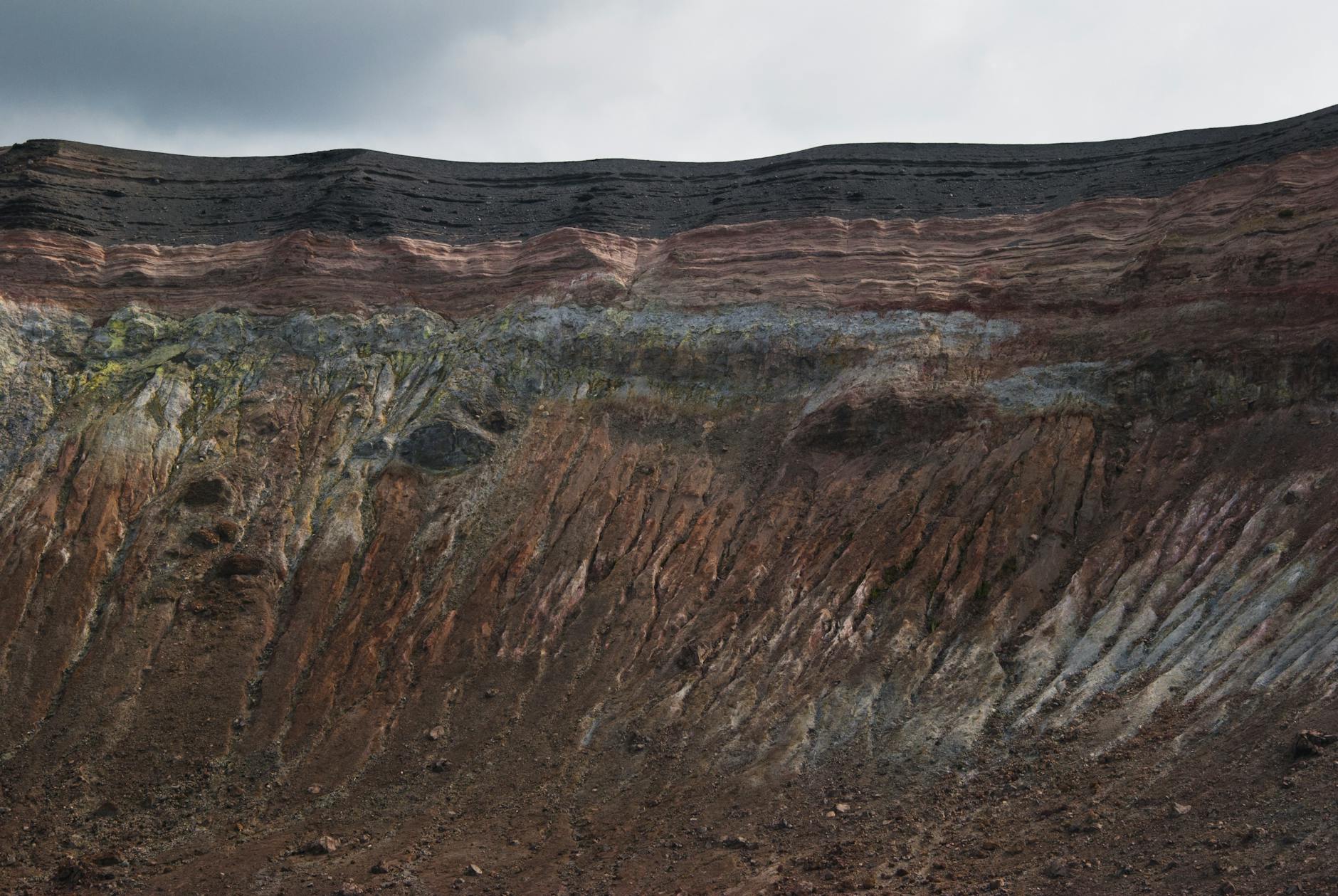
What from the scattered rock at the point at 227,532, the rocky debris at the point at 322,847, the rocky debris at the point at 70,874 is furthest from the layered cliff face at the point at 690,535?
the scattered rock at the point at 227,532

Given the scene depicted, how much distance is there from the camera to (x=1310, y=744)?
61.4ft

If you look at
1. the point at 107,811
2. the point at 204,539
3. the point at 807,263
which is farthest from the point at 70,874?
the point at 807,263

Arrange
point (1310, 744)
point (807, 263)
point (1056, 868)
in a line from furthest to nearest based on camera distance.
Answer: point (807, 263)
point (1310, 744)
point (1056, 868)

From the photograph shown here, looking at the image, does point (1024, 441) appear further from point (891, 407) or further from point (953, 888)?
point (953, 888)

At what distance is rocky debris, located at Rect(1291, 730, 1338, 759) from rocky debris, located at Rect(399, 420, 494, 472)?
21409 mm

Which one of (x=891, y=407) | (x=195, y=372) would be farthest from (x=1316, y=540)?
(x=195, y=372)

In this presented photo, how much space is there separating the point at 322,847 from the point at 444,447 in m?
13.0

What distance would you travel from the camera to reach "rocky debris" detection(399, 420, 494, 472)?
112 feet

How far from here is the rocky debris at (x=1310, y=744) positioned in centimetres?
1862

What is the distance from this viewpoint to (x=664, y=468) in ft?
108

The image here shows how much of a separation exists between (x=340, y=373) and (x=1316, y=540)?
2598 centimetres

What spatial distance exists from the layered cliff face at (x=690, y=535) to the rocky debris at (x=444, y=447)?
3.8 inches

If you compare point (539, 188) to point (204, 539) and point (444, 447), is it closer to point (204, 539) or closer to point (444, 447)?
point (444, 447)

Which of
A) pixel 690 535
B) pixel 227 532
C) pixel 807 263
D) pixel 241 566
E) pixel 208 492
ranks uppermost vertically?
pixel 807 263
